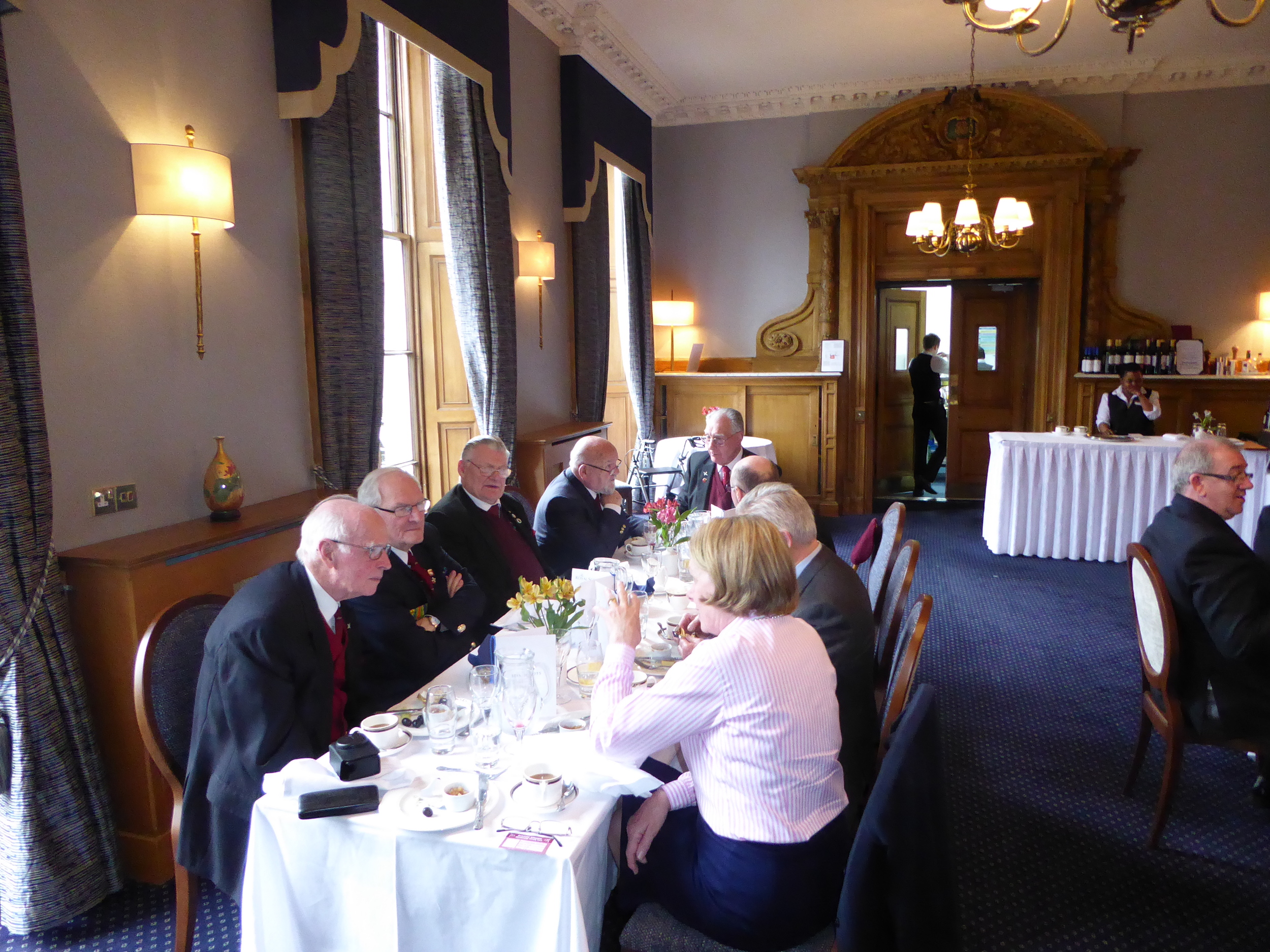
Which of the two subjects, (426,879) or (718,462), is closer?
(426,879)

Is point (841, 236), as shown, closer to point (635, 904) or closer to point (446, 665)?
point (446, 665)

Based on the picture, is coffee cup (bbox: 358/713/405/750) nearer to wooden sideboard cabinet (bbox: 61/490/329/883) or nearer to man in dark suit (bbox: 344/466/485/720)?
man in dark suit (bbox: 344/466/485/720)

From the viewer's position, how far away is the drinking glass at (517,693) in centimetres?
191

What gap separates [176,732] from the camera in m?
2.19

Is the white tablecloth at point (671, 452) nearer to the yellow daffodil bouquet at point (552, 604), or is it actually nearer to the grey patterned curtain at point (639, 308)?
the grey patterned curtain at point (639, 308)

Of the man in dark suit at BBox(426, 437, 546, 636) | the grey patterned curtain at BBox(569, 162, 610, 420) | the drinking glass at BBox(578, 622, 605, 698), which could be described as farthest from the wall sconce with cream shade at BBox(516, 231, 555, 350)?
the drinking glass at BBox(578, 622, 605, 698)

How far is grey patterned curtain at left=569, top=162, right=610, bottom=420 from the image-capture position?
6762 millimetres

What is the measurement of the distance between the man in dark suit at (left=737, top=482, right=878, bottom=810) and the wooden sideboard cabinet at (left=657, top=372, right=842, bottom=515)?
5.81 metres

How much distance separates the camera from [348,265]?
384 cm

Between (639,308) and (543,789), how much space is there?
685 centimetres

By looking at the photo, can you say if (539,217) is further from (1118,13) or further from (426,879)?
(426,879)

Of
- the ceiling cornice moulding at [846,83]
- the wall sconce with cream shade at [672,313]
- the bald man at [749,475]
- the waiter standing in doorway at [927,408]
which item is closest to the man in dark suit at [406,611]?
the bald man at [749,475]

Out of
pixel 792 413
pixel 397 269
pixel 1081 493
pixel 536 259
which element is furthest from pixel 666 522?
pixel 792 413

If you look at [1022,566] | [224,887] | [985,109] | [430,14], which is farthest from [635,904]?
[985,109]
